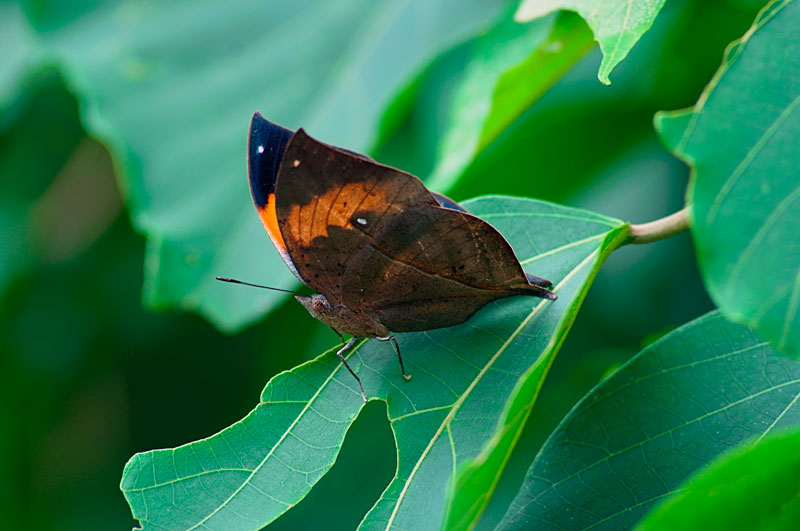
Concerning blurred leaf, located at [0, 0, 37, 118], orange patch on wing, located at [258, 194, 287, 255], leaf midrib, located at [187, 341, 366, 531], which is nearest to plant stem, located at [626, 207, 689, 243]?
leaf midrib, located at [187, 341, 366, 531]

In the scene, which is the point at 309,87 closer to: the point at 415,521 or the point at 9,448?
the point at 415,521

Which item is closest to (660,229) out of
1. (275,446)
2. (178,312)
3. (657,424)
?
(657,424)

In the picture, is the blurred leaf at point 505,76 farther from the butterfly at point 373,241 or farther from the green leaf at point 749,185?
the green leaf at point 749,185

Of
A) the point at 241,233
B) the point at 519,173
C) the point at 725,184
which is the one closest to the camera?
the point at 725,184

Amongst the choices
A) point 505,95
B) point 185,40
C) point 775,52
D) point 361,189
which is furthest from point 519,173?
point 775,52

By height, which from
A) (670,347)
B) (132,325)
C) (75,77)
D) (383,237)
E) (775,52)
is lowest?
(132,325)

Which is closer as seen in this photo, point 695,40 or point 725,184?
point 725,184

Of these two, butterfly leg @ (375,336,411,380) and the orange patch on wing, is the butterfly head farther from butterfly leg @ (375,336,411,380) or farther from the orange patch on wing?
the orange patch on wing
